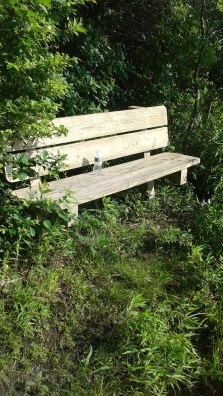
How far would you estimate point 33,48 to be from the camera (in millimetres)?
3195

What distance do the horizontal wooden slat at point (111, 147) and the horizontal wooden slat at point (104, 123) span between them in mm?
54

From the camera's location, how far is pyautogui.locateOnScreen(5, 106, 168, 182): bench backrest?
383 cm

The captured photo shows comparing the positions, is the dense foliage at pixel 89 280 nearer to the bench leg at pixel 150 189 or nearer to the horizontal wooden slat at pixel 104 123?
the bench leg at pixel 150 189

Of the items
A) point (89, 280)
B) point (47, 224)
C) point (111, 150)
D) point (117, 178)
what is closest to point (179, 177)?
point (111, 150)

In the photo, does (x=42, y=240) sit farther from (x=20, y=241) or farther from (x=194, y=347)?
(x=194, y=347)

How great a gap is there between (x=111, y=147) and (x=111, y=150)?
0.09 ft

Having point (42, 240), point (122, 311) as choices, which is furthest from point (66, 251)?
point (122, 311)

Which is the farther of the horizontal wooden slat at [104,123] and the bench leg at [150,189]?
the bench leg at [150,189]

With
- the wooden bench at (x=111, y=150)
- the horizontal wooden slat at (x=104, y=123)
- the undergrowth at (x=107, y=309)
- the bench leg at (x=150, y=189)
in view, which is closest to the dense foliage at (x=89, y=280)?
the undergrowth at (x=107, y=309)

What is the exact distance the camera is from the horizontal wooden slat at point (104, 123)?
385 centimetres

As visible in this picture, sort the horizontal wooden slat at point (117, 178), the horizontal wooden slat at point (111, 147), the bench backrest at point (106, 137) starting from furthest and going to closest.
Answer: the horizontal wooden slat at point (111, 147) < the bench backrest at point (106, 137) < the horizontal wooden slat at point (117, 178)

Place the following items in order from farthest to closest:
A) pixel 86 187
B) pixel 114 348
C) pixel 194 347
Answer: pixel 86 187 < pixel 194 347 < pixel 114 348

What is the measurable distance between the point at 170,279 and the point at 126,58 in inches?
141

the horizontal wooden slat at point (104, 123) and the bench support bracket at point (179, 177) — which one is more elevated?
the horizontal wooden slat at point (104, 123)
